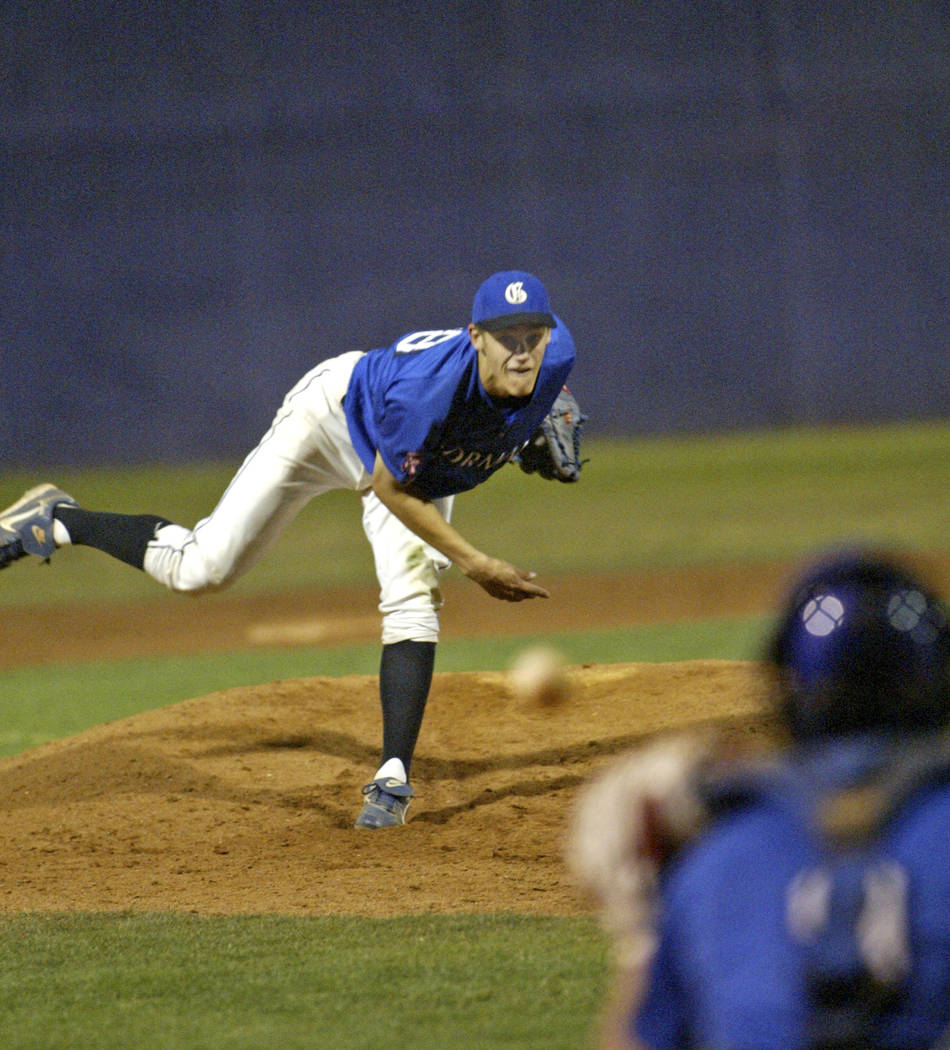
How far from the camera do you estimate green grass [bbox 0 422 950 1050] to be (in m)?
2.87

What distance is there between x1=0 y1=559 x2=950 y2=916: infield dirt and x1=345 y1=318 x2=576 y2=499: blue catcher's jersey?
110 centimetres

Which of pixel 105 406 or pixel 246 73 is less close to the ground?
pixel 246 73

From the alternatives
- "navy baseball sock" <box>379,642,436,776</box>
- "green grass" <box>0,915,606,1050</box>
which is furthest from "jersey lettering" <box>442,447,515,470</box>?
"green grass" <box>0,915,606,1050</box>

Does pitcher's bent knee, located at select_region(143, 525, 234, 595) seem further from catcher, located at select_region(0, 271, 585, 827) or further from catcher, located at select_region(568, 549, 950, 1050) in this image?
catcher, located at select_region(568, 549, 950, 1050)

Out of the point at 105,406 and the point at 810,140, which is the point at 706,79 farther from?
the point at 105,406

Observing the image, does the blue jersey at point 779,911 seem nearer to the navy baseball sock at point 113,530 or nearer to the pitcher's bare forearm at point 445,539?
the pitcher's bare forearm at point 445,539

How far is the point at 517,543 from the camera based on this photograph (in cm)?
1357

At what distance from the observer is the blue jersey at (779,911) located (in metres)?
1.10

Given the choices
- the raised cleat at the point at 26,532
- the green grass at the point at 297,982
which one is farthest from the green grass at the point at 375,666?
the raised cleat at the point at 26,532

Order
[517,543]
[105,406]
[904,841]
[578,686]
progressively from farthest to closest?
[105,406] → [517,543] → [578,686] → [904,841]

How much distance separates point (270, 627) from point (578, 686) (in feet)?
15.2

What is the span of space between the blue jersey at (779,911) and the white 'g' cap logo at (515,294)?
288cm

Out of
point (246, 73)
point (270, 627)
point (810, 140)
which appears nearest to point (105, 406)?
point (246, 73)

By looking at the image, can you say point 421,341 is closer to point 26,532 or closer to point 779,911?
point 26,532
